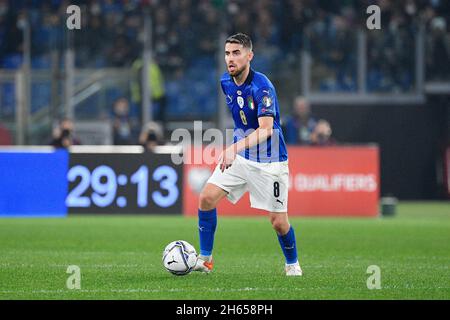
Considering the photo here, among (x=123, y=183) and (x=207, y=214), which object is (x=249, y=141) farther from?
(x=123, y=183)

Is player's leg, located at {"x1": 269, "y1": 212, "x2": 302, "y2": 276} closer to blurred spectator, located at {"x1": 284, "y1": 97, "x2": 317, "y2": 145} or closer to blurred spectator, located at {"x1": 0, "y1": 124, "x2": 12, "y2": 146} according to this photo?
blurred spectator, located at {"x1": 284, "y1": 97, "x2": 317, "y2": 145}

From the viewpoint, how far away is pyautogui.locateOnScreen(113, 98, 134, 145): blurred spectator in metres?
22.4

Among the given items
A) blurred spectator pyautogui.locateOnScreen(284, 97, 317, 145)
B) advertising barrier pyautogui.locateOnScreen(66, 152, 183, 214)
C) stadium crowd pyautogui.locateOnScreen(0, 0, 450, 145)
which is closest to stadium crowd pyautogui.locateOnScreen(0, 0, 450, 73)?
stadium crowd pyautogui.locateOnScreen(0, 0, 450, 145)

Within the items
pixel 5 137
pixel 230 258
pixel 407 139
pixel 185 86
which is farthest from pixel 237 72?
pixel 407 139

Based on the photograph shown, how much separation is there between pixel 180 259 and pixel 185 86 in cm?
1423

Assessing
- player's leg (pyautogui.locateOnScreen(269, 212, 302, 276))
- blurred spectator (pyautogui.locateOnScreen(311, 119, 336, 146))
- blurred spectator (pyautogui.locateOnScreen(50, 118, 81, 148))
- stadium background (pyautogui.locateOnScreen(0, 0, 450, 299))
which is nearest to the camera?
player's leg (pyautogui.locateOnScreen(269, 212, 302, 276))

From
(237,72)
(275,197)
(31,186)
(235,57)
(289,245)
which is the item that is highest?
(235,57)

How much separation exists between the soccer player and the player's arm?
0.04ft

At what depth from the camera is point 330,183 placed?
67.9 feet

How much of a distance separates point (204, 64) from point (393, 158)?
18.1 feet

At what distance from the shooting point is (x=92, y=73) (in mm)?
22844

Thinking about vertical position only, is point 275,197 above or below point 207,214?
above

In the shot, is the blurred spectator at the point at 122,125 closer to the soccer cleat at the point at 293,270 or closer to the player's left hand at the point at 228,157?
the soccer cleat at the point at 293,270
